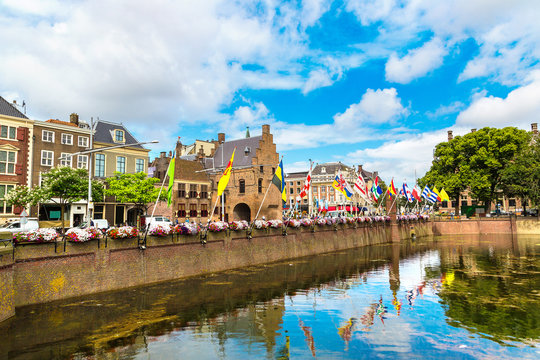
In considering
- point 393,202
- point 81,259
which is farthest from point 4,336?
point 393,202

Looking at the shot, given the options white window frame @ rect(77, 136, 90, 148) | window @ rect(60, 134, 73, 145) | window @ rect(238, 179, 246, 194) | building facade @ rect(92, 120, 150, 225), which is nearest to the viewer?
window @ rect(60, 134, 73, 145)

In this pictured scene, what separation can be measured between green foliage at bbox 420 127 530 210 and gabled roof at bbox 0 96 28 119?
6744 centimetres

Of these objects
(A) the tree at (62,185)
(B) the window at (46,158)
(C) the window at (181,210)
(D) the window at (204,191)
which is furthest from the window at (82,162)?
(D) the window at (204,191)

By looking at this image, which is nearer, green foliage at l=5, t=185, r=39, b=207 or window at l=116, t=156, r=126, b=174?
green foliage at l=5, t=185, r=39, b=207

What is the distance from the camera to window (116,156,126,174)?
47.0 meters

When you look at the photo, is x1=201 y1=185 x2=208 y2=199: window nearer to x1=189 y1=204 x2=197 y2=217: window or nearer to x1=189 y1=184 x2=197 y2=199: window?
x1=189 y1=184 x2=197 y2=199: window

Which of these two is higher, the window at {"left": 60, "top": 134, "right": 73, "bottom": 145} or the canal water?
the window at {"left": 60, "top": 134, "right": 73, "bottom": 145}

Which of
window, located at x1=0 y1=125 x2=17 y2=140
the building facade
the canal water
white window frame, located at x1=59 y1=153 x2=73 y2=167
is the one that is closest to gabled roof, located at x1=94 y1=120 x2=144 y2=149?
the building facade

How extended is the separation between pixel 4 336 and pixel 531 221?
240 ft

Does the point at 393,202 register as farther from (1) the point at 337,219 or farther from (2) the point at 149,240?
(2) the point at 149,240

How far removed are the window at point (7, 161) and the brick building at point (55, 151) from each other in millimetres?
2182

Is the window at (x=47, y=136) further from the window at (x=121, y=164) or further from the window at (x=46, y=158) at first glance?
the window at (x=121, y=164)

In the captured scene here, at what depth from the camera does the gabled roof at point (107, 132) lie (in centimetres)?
4631

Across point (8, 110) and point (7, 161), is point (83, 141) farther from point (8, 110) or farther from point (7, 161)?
point (7, 161)
